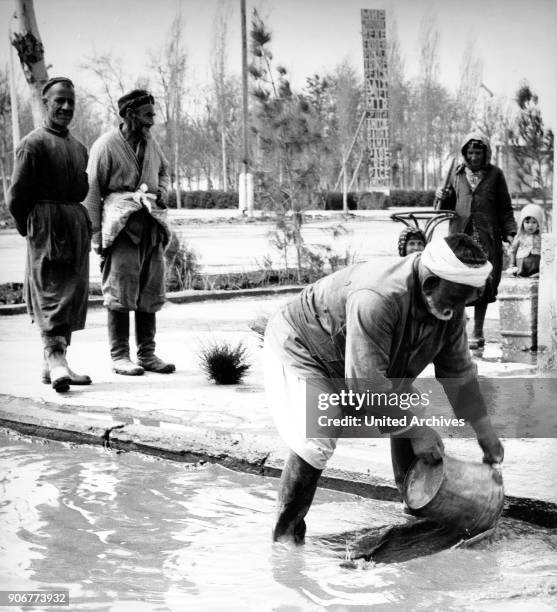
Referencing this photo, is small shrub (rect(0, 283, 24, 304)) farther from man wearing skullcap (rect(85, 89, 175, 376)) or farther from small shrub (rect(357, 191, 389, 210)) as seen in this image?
small shrub (rect(357, 191, 389, 210))

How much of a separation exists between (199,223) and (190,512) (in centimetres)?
2736

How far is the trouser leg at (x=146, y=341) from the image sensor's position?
7406 millimetres

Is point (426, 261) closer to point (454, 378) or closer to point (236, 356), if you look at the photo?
point (454, 378)

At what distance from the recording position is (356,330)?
134 inches

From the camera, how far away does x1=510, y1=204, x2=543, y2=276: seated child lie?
902cm

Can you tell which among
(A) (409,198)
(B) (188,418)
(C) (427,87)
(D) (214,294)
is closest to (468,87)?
(C) (427,87)

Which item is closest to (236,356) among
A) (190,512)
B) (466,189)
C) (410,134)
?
(190,512)

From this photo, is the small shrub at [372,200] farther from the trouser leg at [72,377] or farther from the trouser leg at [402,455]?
the trouser leg at [402,455]

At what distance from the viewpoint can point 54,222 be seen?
6.73m

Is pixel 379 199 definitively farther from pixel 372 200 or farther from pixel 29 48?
pixel 29 48

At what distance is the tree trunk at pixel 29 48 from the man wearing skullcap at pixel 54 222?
176 inches

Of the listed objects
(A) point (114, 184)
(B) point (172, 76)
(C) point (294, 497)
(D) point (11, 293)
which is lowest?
(C) point (294, 497)

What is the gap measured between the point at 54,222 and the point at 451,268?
403 cm

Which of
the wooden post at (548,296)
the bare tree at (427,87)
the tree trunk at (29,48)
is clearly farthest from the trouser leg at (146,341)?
the bare tree at (427,87)
